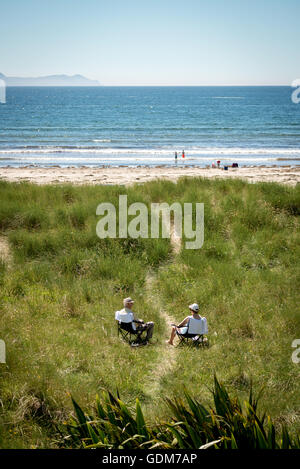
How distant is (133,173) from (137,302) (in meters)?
18.6

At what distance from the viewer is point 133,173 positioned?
26.1 metres

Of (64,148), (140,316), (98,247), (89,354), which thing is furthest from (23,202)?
(64,148)

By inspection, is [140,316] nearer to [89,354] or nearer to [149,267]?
[89,354]

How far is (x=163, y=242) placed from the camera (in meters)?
11.0

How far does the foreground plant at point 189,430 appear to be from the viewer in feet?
12.0

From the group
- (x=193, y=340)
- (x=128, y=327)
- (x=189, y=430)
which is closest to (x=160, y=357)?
(x=193, y=340)

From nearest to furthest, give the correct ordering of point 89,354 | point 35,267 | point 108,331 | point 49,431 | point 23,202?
point 49,431 → point 89,354 → point 108,331 → point 35,267 → point 23,202

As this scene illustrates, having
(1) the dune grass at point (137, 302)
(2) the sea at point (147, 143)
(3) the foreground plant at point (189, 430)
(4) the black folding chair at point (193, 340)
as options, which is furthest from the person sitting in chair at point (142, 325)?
(2) the sea at point (147, 143)

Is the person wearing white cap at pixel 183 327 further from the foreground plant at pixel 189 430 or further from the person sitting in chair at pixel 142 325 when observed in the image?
the foreground plant at pixel 189 430

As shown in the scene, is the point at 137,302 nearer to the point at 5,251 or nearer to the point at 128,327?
the point at 128,327

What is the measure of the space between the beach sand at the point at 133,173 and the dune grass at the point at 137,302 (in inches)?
345

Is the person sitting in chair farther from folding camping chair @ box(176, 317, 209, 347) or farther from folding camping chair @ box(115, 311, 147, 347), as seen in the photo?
folding camping chair @ box(176, 317, 209, 347)

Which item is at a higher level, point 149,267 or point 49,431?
point 149,267
